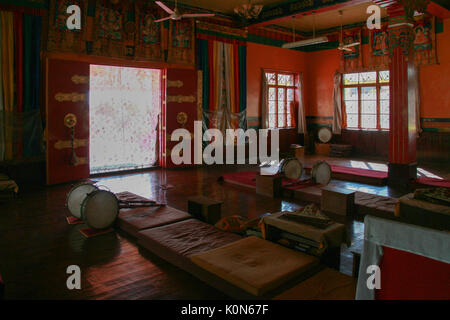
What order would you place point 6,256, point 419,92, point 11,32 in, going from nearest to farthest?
point 6,256 → point 11,32 → point 419,92

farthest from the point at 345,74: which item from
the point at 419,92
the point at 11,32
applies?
the point at 11,32

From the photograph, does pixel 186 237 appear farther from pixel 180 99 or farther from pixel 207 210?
pixel 180 99

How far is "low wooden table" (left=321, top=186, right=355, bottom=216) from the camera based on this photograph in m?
5.17

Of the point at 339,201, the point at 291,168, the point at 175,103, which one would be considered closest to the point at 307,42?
the point at 175,103

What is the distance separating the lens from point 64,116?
7141mm

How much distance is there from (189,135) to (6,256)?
19.5 ft

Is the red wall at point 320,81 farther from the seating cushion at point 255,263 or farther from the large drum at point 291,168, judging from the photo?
the seating cushion at point 255,263

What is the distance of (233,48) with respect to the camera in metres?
10.3

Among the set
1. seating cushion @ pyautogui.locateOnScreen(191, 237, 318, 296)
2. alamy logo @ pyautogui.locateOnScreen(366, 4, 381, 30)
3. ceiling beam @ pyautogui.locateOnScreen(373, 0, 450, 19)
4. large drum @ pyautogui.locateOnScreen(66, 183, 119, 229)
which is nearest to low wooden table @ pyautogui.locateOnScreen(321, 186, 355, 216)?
seating cushion @ pyautogui.locateOnScreen(191, 237, 318, 296)

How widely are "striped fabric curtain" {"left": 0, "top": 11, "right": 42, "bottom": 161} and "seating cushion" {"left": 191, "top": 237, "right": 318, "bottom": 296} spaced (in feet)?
17.2

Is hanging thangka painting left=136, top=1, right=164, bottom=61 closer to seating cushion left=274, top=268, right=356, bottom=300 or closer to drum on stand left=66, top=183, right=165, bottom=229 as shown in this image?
drum on stand left=66, top=183, right=165, bottom=229

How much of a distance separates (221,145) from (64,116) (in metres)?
4.23

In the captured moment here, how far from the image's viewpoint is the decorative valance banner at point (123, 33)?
7.16 meters
